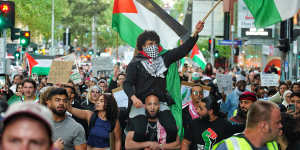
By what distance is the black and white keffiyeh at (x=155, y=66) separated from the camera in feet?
21.7

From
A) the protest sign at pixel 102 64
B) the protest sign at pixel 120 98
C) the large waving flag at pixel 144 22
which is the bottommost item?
the protest sign at pixel 120 98

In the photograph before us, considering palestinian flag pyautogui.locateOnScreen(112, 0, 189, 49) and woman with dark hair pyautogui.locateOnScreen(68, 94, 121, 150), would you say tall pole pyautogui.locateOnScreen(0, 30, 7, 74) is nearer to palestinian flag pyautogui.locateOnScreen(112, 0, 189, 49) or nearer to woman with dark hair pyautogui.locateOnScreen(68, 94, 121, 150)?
palestinian flag pyautogui.locateOnScreen(112, 0, 189, 49)

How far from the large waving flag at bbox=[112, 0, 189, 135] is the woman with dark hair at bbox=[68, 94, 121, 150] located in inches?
62.1

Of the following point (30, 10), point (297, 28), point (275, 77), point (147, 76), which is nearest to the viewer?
point (147, 76)

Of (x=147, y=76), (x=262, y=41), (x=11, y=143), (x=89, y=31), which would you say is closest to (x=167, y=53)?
(x=147, y=76)

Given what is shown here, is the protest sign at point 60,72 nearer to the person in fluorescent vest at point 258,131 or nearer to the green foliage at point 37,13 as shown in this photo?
the person in fluorescent vest at point 258,131

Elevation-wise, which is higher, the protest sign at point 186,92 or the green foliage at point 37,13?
the green foliage at point 37,13

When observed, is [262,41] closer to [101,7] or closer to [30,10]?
[30,10]

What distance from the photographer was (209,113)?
22.6 feet

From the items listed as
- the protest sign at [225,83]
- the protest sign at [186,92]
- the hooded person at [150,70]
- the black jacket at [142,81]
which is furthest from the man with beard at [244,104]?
the protest sign at [225,83]

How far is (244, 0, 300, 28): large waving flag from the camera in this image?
350 inches

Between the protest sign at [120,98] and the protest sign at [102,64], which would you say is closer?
the protest sign at [120,98]

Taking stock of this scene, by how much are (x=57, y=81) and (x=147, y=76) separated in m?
6.77

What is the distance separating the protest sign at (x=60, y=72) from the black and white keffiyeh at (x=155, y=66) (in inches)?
263
